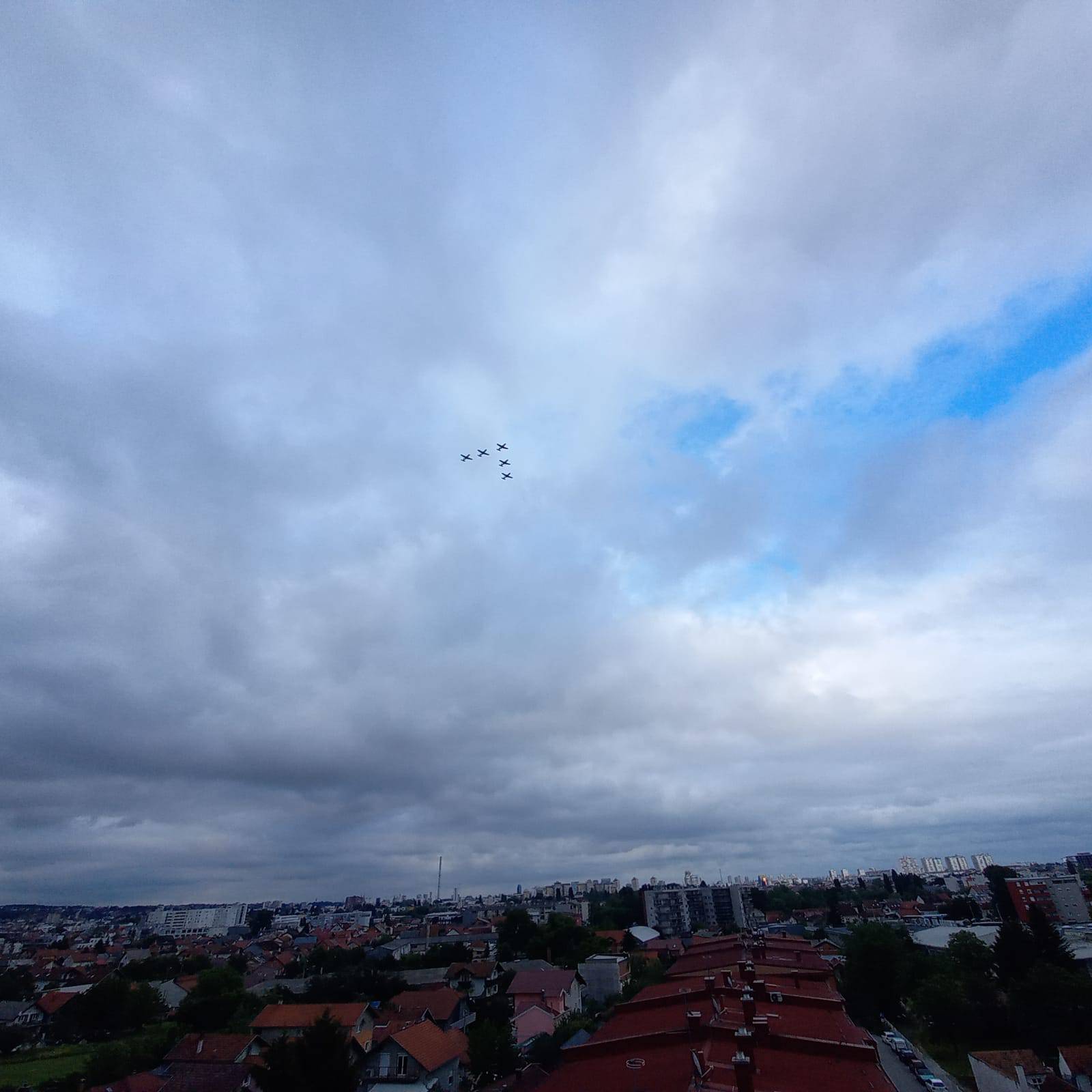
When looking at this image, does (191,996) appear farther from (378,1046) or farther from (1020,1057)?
(1020,1057)

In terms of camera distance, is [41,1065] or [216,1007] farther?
[216,1007]

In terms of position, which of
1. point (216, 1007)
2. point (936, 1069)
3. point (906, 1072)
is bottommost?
point (936, 1069)

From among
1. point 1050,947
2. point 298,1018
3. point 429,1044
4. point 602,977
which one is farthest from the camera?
point 602,977

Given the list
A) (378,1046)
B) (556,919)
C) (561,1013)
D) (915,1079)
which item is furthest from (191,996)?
(915,1079)

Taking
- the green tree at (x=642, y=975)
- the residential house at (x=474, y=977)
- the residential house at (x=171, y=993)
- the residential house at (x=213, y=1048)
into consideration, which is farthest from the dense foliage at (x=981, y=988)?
the residential house at (x=171, y=993)

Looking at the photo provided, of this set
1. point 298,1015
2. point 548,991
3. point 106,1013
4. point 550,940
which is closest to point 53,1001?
point 106,1013

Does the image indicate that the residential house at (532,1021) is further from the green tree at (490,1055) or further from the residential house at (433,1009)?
the green tree at (490,1055)

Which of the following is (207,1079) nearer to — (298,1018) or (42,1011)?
(298,1018)
